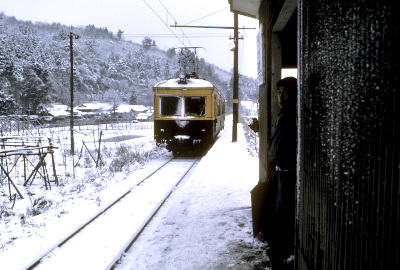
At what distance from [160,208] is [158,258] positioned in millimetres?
2289

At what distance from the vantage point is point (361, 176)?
1131mm

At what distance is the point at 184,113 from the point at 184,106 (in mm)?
293

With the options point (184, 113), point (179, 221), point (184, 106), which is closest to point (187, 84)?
point (184, 106)

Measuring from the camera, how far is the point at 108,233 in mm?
5164

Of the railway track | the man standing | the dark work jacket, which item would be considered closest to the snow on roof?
the railway track

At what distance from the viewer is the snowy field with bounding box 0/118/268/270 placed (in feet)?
13.6

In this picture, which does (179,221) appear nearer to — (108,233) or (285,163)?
(108,233)

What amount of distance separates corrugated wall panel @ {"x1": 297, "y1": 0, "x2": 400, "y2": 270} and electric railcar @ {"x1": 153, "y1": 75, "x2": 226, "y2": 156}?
12040mm

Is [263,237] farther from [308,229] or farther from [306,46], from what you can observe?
[306,46]

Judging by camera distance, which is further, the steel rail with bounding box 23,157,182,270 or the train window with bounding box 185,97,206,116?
the train window with bounding box 185,97,206,116

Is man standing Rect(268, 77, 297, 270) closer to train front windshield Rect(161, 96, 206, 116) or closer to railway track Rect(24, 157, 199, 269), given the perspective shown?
railway track Rect(24, 157, 199, 269)

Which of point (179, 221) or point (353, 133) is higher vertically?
point (353, 133)

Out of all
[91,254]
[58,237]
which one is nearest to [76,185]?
[58,237]

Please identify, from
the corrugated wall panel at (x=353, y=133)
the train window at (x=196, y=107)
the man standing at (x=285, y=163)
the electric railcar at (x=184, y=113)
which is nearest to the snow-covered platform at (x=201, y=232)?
the man standing at (x=285, y=163)
